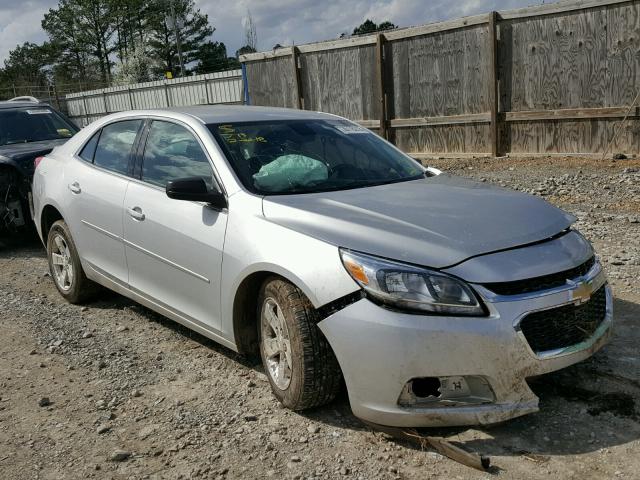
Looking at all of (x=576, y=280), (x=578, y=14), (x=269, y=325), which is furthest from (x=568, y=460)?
(x=578, y=14)

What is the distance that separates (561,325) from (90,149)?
→ 395 centimetres

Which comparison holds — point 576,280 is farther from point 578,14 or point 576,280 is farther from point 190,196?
point 578,14

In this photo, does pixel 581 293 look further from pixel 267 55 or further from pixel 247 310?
pixel 267 55

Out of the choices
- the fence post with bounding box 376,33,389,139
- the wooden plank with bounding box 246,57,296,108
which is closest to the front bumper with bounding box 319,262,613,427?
the fence post with bounding box 376,33,389,139

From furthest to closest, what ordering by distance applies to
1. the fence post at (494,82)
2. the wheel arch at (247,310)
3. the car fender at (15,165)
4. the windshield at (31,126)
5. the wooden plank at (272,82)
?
the wooden plank at (272,82), the fence post at (494,82), the windshield at (31,126), the car fender at (15,165), the wheel arch at (247,310)

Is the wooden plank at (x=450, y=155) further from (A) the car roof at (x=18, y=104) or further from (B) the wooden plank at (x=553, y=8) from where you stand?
(A) the car roof at (x=18, y=104)

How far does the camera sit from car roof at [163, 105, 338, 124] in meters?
4.47

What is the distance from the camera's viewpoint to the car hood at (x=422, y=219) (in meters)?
3.12

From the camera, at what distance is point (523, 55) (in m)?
11.2

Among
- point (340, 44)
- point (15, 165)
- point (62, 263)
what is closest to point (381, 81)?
point (340, 44)

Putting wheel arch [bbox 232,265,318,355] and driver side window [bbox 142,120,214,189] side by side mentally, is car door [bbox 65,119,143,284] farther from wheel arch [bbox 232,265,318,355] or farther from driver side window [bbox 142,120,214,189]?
wheel arch [bbox 232,265,318,355]

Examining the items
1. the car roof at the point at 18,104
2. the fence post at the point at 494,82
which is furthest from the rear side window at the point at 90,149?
the fence post at the point at 494,82

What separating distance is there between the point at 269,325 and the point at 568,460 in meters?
1.61

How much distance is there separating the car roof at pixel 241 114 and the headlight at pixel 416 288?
187 centimetres
